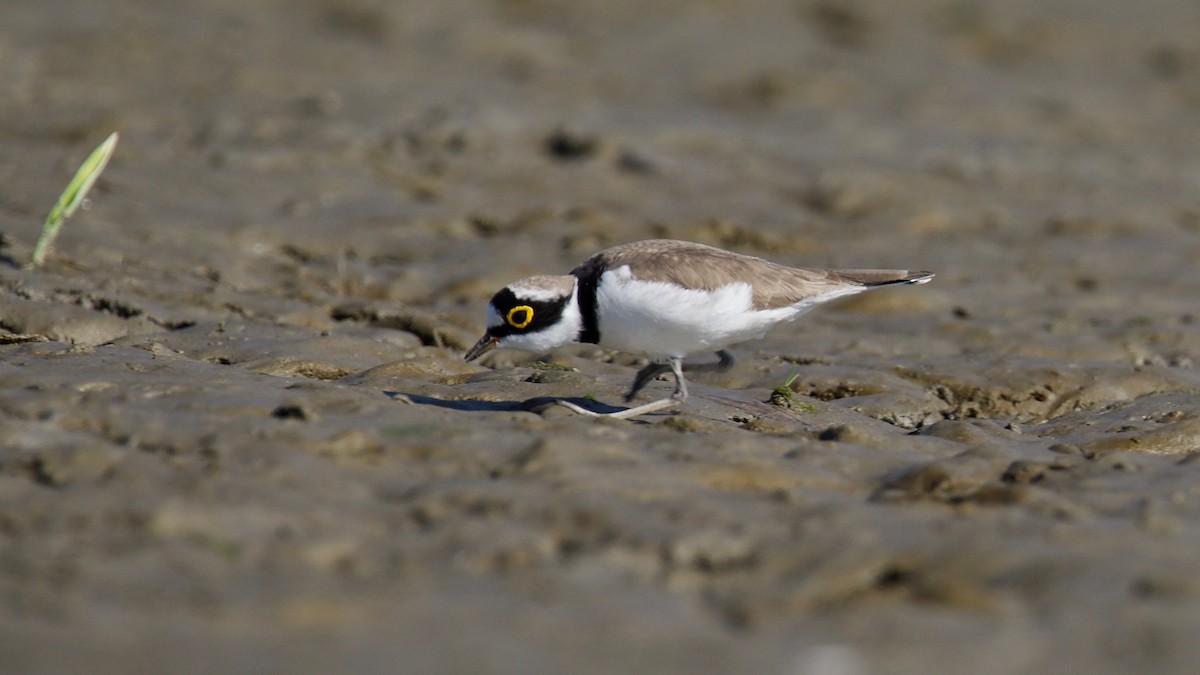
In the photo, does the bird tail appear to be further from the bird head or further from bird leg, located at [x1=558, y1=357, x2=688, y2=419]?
the bird head

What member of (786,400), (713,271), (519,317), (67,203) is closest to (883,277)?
(786,400)

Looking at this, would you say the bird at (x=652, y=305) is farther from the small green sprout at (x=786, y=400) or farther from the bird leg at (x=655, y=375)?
the small green sprout at (x=786, y=400)

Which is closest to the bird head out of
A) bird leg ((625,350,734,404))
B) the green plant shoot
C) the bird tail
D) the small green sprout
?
bird leg ((625,350,734,404))

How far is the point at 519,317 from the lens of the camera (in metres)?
7.07

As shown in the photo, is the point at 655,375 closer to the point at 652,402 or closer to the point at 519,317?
the point at 652,402

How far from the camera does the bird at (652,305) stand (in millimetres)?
6832

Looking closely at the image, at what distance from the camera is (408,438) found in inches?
231

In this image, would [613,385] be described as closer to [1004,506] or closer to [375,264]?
[1004,506]

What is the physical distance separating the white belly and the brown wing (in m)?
0.05

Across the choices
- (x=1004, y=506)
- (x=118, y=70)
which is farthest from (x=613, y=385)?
(x=118, y=70)

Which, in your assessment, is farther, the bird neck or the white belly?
the bird neck

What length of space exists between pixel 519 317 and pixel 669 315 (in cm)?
79

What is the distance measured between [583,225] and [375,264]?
206 centimetres

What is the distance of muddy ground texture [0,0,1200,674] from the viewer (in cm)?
434
